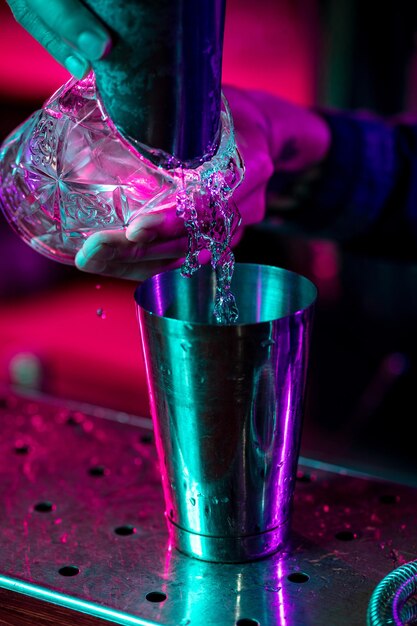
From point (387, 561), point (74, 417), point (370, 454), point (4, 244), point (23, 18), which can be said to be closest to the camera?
point (23, 18)

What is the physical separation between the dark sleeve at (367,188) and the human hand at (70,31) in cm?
79

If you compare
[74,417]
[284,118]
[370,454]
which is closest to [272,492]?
[74,417]

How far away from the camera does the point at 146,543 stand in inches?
26.8

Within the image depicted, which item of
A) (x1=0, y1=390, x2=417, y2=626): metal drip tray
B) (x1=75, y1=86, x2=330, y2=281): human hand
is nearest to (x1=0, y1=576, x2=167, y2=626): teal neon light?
(x1=0, y1=390, x2=417, y2=626): metal drip tray

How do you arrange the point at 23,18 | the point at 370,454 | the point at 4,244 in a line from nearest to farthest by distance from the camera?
1. the point at 23,18
2. the point at 370,454
3. the point at 4,244

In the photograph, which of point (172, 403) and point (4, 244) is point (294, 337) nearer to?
point (172, 403)

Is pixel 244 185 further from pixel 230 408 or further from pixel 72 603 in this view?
pixel 72 603

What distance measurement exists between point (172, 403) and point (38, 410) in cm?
37

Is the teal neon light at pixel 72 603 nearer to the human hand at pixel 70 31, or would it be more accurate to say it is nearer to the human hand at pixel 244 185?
the human hand at pixel 244 185

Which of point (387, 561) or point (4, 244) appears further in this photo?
point (4, 244)

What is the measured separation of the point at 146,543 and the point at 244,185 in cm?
34

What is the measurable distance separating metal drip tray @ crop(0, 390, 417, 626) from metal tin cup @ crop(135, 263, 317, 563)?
0.03 meters

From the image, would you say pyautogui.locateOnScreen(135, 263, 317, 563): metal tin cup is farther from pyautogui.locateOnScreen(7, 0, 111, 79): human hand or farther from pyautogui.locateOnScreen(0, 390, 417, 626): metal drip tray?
pyautogui.locateOnScreen(7, 0, 111, 79): human hand

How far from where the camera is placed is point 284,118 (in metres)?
1.09
